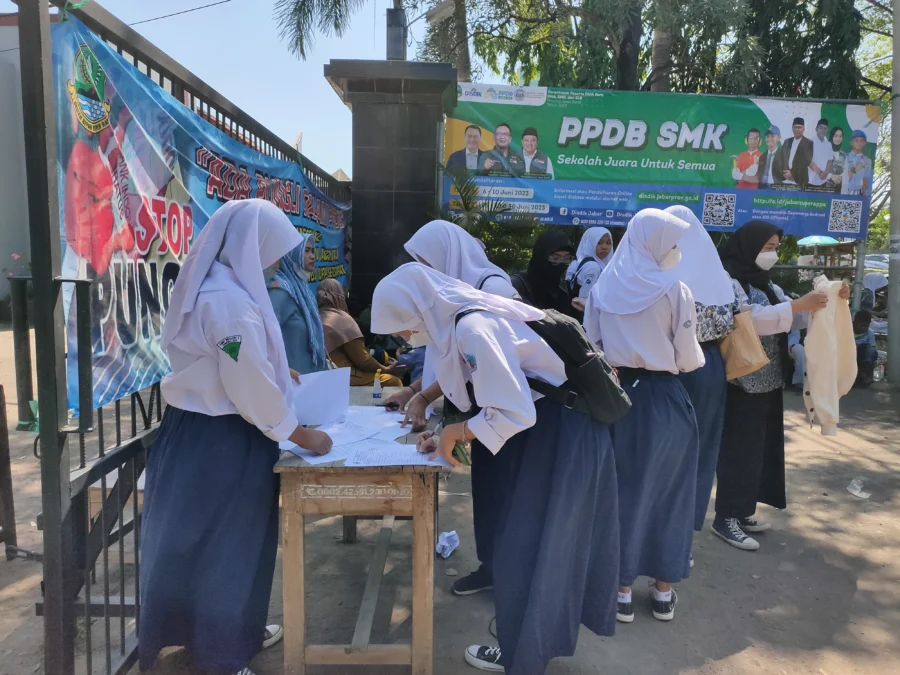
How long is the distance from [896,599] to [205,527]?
9.52ft

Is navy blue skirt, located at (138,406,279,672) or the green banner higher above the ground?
the green banner

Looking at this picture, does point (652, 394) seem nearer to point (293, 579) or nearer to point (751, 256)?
point (751, 256)

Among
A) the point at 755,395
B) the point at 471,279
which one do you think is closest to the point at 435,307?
the point at 471,279

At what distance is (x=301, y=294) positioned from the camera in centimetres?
305

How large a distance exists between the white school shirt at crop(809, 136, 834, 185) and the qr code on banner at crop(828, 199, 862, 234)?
433 mm

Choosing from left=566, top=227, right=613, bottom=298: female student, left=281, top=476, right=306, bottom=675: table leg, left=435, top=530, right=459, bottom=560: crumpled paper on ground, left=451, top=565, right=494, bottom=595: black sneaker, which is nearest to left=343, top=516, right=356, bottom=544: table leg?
left=435, top=530, right=459, bottom=560: crumpled paper on ground

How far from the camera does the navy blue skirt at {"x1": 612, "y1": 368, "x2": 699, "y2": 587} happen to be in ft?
8.32

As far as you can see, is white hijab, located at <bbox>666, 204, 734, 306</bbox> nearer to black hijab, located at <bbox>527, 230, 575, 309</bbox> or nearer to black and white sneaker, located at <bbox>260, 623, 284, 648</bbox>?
black hijab, located at <bbox>527, 230, 575, 309</bbox>

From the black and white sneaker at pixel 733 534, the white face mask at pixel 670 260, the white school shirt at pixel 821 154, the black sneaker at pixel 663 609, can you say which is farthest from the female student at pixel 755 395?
the white school shirt at pixel 821 154

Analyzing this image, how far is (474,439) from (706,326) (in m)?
1.38

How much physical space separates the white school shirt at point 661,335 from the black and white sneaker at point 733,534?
4.36 feet

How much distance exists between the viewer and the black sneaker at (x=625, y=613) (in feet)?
8.72

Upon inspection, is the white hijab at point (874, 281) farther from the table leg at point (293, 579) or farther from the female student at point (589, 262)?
the table leg at point (293, 579)

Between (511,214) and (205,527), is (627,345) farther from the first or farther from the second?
(511,214)
